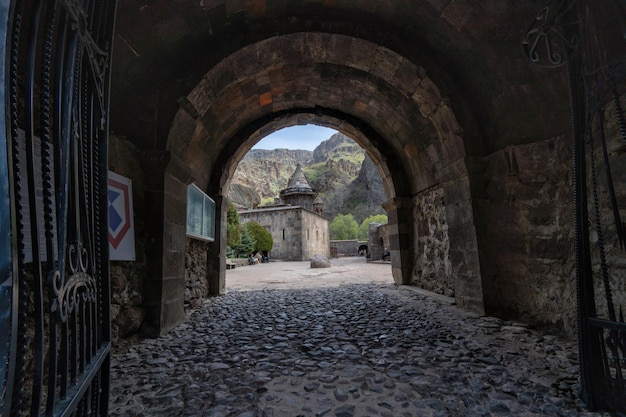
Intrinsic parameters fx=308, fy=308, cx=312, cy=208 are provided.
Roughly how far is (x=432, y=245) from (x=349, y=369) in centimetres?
390

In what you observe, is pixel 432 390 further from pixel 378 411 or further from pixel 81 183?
pixel 81 183

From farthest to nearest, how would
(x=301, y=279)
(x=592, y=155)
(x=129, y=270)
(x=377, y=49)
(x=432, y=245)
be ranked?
(x=301, y=279), (x=432, y=245), (x=377, y=49), (x=129, y=270), (x=592, y=155)

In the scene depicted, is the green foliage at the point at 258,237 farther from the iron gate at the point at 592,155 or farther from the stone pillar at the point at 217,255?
the iron gate at the point at 592,155

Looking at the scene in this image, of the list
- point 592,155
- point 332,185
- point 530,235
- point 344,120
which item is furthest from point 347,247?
point 332,185

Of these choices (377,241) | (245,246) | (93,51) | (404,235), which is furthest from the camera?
(245,246)

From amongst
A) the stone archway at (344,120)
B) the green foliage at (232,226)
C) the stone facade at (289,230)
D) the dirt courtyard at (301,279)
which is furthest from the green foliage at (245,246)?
the stone archway at (344,120)

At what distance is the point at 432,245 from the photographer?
227 inches

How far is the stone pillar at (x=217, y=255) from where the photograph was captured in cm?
591

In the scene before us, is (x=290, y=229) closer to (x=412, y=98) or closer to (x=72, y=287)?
(x=412, y=98)

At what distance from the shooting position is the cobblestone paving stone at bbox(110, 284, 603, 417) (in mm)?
1874

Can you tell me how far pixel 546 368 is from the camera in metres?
2.36

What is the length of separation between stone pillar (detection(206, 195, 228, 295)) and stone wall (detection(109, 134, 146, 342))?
2.44 metres

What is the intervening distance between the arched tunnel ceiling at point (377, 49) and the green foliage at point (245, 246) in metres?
16.4

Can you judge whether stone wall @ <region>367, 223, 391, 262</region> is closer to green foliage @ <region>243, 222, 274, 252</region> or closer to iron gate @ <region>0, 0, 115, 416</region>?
green foliage @ <region>243, 222, 274, 252</region>
